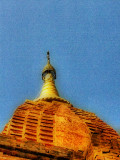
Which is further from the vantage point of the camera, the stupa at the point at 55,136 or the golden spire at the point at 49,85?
the golden spire at the point at 49,85

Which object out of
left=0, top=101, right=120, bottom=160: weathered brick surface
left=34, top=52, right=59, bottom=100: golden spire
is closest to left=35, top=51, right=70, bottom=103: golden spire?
left=34, top=52, right=59, bottom=100: golden spire

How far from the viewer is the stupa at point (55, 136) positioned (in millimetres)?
7895

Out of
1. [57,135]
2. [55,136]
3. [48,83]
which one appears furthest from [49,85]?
[55,136]

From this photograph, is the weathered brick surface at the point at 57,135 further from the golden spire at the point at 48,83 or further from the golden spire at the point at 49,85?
the golden spire at the point at 48,83

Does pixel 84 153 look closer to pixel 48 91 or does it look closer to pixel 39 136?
pixel 39 136

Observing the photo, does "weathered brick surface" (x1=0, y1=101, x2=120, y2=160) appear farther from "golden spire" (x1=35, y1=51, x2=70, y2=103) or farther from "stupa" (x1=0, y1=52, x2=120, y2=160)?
"golden spire" (x1=35, y1=51, x2=70, y2=103)

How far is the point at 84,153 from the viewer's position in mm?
9109

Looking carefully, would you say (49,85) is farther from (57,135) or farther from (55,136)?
(55,136)

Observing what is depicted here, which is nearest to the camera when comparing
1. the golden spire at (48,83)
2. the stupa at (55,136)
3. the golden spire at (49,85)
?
the stupa at (55,136)

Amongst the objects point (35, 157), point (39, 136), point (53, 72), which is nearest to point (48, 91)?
point (53, 72)

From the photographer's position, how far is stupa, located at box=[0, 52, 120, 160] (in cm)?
789

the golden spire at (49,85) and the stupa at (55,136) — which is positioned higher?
the golden spire at (49,85)

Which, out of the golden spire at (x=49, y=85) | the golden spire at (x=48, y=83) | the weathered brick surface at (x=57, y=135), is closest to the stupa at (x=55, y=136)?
the weathered brick surface at (x=57, y=135)

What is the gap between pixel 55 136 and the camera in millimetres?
10508
